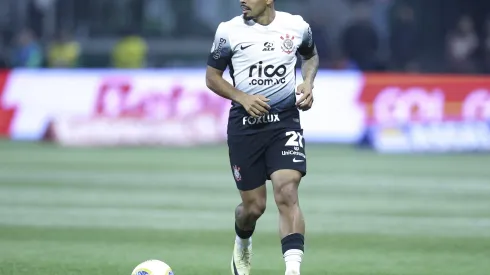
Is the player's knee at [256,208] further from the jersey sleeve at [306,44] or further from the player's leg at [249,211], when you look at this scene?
the jersey sleeve at [306,44]

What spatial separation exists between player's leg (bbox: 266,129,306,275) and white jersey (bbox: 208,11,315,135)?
0.87 feet

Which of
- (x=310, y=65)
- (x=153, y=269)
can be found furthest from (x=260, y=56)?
(x=153, y=269)

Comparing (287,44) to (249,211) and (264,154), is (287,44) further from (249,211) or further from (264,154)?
(249,211)

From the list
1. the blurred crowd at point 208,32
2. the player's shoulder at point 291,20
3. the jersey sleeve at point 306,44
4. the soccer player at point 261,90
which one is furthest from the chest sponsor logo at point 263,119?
the blurred crowd at point 208,32

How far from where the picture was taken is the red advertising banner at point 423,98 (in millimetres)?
22906

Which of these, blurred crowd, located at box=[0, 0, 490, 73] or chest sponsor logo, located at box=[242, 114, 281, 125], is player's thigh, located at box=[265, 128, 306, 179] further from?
blurred crowd, located at box=[0, 0, 490, 73]

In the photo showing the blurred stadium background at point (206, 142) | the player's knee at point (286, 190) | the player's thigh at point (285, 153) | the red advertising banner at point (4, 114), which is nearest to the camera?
the player's knee at point (286, 190)

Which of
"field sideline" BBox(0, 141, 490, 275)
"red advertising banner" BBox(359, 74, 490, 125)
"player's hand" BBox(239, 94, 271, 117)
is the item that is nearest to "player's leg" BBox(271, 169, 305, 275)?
"player's hand" BBox(239, 94, 271, 117)

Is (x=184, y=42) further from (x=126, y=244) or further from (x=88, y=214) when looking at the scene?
(x=126, y=244)

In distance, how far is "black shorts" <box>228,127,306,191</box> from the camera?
9203 millimetres

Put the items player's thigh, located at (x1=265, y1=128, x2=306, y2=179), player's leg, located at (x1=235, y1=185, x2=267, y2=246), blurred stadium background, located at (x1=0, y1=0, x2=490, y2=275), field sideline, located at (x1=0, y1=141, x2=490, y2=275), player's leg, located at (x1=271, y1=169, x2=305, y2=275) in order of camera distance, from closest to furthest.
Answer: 1. player's leg, located at (x1=271, y1=169, x2=305, y2=275)
2. player's thigh, located at (x1=265, y1=128, x2=306, y2=179)
3. player's leg, located at (x1=235, y1=185, x2=267, y2=246)
4. field sideline, located at (x1=0, y1=141, x2=490, y2=275)
5. blurred stadium background, located at (x1=0, y1=0, x2=490, y2=275)

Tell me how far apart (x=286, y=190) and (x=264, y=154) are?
43 centimetres

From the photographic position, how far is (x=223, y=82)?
9.34 metres

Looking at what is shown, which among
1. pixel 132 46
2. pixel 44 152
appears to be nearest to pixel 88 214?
pixel 44 152
